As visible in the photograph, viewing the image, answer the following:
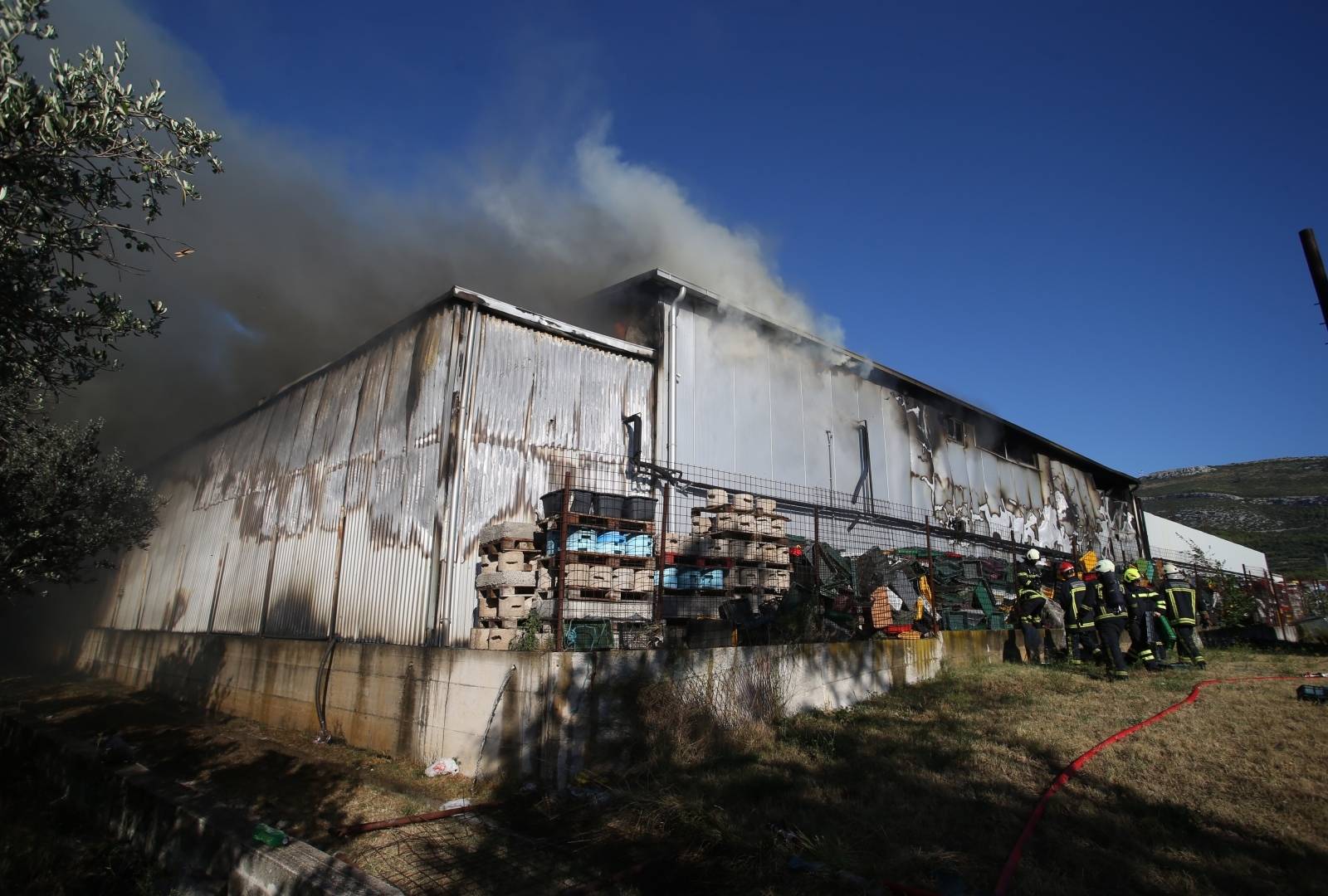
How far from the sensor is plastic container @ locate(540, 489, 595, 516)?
8.55 meters

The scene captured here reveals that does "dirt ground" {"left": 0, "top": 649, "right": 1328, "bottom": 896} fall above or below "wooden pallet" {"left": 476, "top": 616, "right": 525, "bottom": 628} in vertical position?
below

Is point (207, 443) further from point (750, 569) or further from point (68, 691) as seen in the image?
point (750, 569)

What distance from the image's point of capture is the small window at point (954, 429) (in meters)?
18.4

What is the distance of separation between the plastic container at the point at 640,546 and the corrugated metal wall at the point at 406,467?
2.01 metres

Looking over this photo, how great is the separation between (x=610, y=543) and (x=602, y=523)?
0.33 metres

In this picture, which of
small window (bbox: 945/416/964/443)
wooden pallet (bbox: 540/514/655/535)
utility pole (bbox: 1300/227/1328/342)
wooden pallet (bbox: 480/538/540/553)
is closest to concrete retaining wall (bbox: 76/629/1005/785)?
wooden pallet (bbox: 480/538/540/553)

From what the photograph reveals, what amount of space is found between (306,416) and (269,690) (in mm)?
5097

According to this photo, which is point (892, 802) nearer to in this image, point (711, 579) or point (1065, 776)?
point (1065, 776)

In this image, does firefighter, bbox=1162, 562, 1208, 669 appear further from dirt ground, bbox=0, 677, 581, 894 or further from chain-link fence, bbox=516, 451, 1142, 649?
dirt ground, bbox=0, 677, 581, 894

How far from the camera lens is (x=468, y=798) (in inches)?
253

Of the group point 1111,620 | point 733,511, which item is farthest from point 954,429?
point 733,511

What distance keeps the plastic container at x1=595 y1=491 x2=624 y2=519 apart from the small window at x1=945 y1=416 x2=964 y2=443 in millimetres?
12069

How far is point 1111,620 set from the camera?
9.27m

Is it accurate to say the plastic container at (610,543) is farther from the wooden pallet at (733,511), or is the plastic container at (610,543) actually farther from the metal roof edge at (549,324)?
the metal roof edge at (549,324)
